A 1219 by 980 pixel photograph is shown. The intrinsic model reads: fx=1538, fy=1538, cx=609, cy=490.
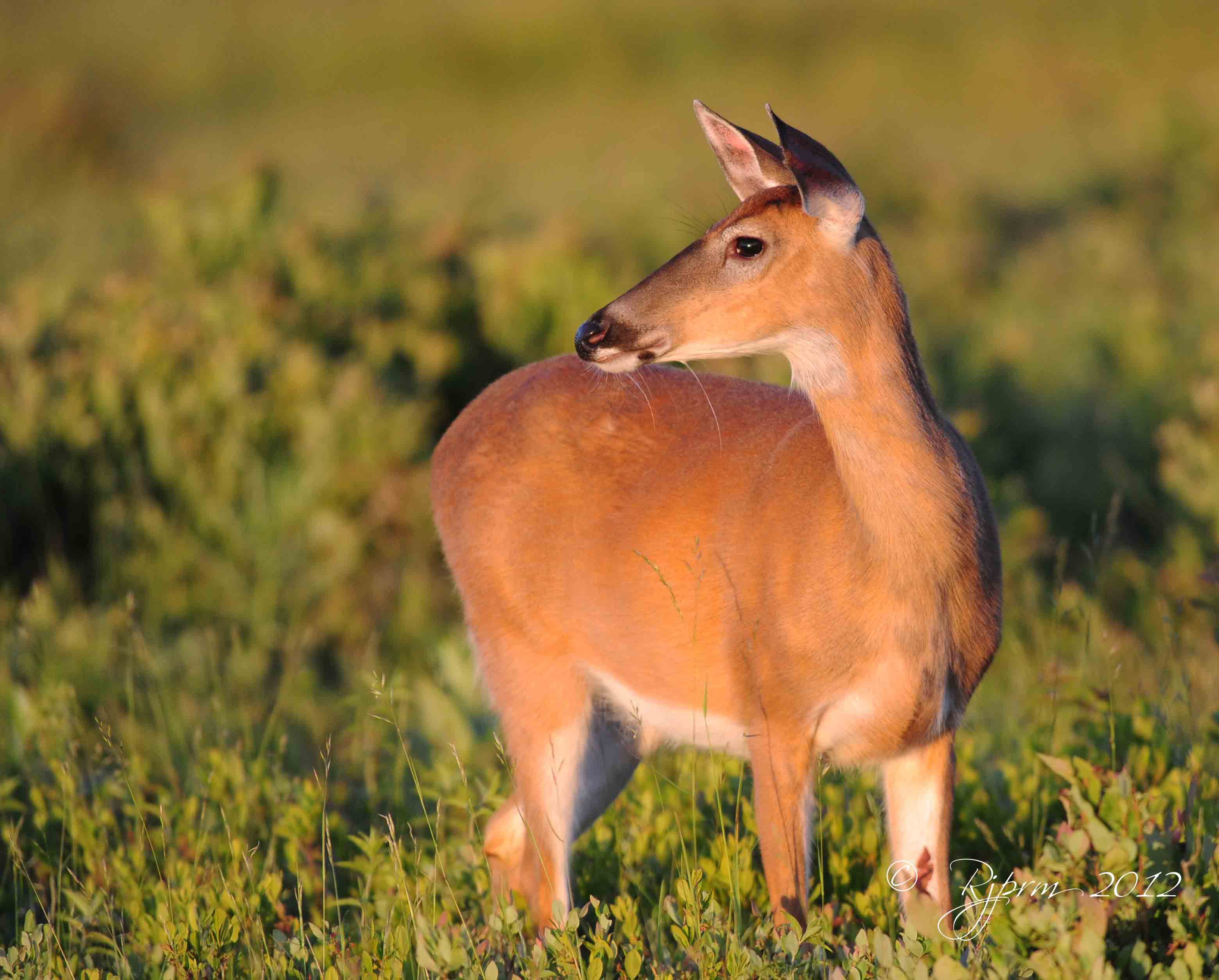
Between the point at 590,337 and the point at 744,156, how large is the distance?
2.37ft

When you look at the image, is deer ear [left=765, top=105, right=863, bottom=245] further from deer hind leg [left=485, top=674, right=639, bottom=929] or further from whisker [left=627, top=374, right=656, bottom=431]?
deer hind leg [left=485, top=674, right=639, bottom=929]

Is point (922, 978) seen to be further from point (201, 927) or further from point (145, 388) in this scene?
point (145, 388)

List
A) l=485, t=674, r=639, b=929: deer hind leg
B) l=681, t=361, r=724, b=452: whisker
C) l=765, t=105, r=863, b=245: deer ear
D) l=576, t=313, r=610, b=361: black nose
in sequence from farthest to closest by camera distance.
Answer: l=485, t=674, r=639, b=929: deer hind leg < l=681, t=361, r=724, b=452: whisker < l=576, t=313, r=610, b=361: black nose < l=765, t=105, r=863, b=245: deer ear

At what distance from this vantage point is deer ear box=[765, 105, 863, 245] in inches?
131

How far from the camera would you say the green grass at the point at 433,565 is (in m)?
3.65

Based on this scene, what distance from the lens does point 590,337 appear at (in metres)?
3.46

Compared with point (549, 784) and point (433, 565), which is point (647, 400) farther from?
point (433, 565)

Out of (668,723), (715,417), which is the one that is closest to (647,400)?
(715,417)

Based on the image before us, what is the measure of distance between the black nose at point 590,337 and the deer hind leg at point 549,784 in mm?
1210

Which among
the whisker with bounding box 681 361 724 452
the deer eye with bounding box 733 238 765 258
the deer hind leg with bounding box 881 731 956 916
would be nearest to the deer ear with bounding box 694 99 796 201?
the deer eye with bounding box 733 238 765 258

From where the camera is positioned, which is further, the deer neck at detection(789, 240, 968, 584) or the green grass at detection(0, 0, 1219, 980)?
the green grass at detection(0, 0, 1219, 980)

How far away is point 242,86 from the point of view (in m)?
23.2

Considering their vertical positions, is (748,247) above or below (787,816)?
above

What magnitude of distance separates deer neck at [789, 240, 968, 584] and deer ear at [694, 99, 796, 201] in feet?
1.19
